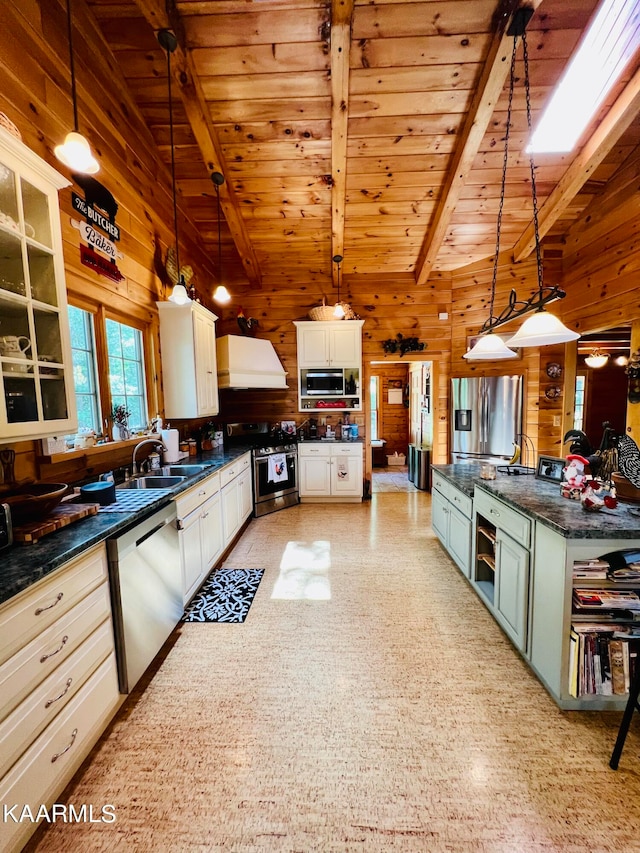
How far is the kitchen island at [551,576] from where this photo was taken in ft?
5.16

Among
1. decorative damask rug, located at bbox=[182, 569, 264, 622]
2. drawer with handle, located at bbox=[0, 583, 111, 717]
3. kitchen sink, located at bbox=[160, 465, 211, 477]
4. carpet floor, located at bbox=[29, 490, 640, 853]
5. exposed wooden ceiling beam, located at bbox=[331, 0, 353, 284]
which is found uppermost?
exposed wooden ceiling beam, located at bbox=[331, 0, 353, 284]

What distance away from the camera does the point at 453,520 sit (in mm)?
2979

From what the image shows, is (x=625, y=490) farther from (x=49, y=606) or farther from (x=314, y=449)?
→ (x=314, y=449)

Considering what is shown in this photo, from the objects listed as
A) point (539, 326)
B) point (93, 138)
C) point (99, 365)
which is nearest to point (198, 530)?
point (99, 365)

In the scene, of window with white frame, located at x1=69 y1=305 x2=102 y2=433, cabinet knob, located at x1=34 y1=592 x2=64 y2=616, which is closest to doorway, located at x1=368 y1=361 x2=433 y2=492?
window with white frame, located at x1=69 y1=305 x2=102 y2=433

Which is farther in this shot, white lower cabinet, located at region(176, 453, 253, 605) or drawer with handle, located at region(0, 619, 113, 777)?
white lower cabinet, located at region(176, 453, 253, 605)

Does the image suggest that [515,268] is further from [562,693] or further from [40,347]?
[40,347]

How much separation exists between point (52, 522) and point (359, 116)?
12.7ft

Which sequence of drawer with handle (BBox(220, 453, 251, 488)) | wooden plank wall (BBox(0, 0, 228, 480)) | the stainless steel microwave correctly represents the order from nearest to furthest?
wooden plank wall (BBox(0, 0, 228, 480)) → drawer with handle (BBox(220, 453, 251, 488)) → the stainless steel microwave

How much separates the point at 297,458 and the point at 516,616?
11.3 feet

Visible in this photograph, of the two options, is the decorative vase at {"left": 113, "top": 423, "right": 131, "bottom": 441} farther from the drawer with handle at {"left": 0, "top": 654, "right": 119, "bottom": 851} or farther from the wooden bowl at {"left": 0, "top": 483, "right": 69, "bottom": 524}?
the drawer with handle at {"left": 0, "top": 654, "right": 119, "bottom": 851}

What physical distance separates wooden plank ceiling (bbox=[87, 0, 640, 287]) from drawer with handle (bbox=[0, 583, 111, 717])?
3440 millimetres

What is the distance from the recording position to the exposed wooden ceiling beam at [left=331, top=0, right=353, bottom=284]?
2264 millimetres

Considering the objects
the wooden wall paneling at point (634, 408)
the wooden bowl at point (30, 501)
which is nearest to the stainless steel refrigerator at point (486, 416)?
the wooden wall paneling at point (634, 408)
